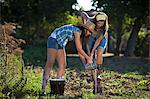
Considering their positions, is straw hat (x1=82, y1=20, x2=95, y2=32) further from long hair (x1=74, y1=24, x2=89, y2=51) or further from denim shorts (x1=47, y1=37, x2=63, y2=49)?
denim shorts (x1=47, y1=37, x2=63, y2=49)

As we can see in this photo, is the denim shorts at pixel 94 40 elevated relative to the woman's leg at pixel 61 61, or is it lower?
elevated

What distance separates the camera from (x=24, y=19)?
78.9ft

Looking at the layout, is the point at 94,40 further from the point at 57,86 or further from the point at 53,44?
the point at 57,86

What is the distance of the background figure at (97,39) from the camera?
23.7 ft

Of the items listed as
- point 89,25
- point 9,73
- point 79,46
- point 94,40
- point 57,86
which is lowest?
point 57,86

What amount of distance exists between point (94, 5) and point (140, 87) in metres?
13.0

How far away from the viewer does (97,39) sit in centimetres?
736

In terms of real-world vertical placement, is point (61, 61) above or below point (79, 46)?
below

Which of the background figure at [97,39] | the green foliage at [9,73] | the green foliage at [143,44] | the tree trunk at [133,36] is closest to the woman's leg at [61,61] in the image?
the background figure at [97,39]

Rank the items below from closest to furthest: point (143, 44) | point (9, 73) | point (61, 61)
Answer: point (9, 73)
point (61, 61)
point (143, 44)

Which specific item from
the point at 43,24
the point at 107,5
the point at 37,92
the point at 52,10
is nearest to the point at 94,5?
the point at 107,5

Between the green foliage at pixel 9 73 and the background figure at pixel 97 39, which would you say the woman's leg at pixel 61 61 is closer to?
the background figure at pixel 97 39

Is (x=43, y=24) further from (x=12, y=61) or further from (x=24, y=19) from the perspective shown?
(x=12, y=61)

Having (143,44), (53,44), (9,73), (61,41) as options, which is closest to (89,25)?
(61,41)
